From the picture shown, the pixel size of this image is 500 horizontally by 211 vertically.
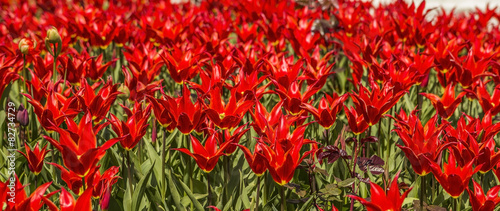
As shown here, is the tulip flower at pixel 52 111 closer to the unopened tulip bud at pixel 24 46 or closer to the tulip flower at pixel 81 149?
the tulip flower at pixel 81 149

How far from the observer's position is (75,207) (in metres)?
1.55

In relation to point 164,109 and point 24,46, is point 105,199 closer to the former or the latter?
point 164,109

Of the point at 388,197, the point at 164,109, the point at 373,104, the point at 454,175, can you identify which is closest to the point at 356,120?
the point at 373,104

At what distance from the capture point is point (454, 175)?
1873 millimetres

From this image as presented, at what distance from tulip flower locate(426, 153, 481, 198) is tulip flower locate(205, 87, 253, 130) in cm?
86

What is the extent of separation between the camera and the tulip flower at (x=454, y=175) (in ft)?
6.16

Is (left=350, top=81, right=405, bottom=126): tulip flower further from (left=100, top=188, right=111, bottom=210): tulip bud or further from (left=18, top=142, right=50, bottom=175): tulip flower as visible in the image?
(left=18, top=142, right=50, bottom=175): tulip flower

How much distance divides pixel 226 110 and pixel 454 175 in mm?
1002

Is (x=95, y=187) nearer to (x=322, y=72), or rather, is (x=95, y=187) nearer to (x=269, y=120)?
(x=269, y=120)

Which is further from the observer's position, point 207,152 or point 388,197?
point 207,152

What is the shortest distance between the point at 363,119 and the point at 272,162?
2.30 feet

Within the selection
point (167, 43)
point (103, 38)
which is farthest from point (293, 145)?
point (103, 38)

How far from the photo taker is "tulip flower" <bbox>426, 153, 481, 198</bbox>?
1.88m

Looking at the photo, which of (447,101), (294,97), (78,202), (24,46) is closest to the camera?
(78,202)
